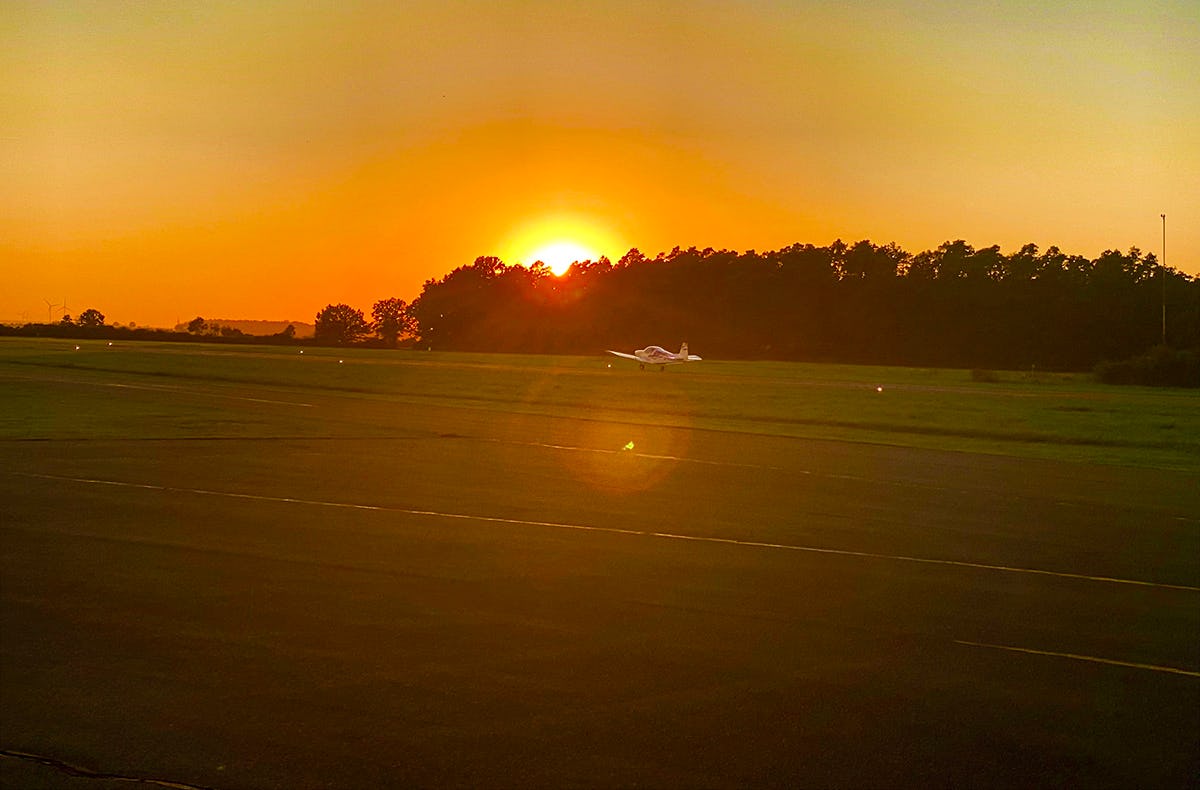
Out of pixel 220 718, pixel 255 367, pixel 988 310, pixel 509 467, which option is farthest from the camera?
pixel 988 310

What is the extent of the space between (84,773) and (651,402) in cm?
3993

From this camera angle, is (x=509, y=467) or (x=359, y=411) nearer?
(x=509, y=467)

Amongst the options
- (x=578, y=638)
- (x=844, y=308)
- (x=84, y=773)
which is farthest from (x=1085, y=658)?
(x=844, y=308)

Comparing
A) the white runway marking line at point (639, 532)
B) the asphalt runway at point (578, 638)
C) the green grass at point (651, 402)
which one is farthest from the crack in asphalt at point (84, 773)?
the green grass at point (651, 402)

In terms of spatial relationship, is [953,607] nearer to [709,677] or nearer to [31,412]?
[709,677]

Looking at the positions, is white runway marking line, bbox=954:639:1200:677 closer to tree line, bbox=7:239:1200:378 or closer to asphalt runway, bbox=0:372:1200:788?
asphalt runway, bbox=0:372:1200:788

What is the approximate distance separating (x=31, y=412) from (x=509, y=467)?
16.4 meters

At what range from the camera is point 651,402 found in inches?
1777

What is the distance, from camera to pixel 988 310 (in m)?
115

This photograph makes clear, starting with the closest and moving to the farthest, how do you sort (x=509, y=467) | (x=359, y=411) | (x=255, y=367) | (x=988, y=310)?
1. (x=509, y=467)
2. (x=359, y=411)
3. (x=255, y=367)
4. (x=988, y=310)

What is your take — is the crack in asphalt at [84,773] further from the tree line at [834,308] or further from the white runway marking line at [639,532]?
the tree line at [834,308]

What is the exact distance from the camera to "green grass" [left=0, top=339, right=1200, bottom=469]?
29203 millimetres

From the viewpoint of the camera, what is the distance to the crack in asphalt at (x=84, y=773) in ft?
17.6

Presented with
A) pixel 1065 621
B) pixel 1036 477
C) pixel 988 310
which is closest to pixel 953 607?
pixel 1065 621
